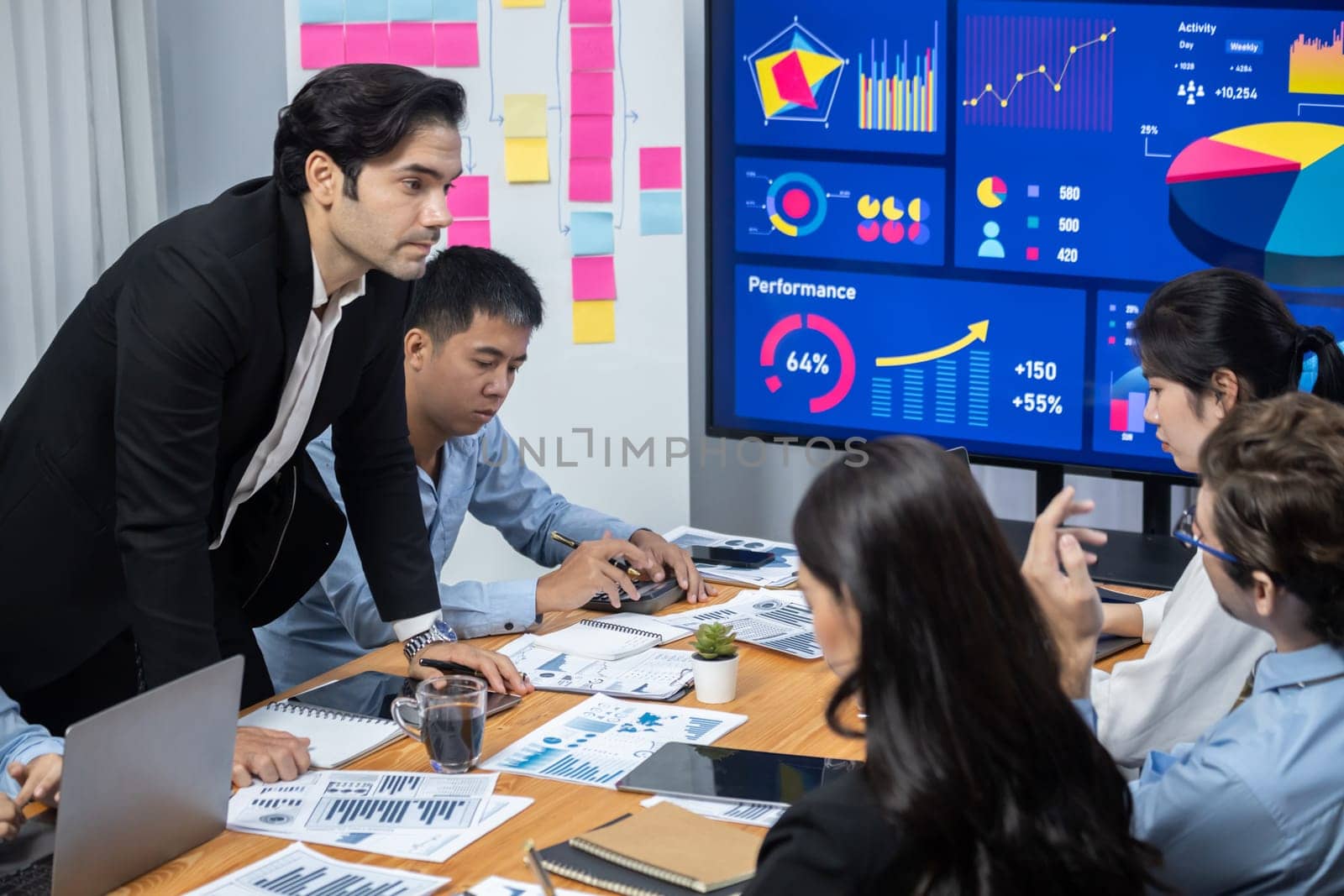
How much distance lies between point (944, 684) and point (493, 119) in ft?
8.07

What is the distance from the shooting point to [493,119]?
3.35m

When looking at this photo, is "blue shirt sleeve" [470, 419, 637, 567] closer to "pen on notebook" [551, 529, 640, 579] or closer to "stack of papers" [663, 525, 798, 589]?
"pen on notebook" [551, 529, 640, 579]

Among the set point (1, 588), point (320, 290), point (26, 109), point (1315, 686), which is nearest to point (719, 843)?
point (1315, 686)

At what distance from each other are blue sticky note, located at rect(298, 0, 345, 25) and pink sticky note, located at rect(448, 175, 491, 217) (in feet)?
1.47

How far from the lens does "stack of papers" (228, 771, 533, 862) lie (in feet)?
5.21

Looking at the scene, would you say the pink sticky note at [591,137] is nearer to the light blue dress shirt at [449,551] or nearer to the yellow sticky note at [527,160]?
the yellow sticky note at [527,160]

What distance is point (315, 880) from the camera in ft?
4.90

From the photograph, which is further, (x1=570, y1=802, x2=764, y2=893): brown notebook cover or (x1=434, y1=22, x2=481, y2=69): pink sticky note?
(x1=434, y1=22, x2=481, y2=69): pink sticky note

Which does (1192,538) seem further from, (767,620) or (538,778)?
(767,620)

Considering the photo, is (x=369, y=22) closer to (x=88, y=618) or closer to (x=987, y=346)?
(x=987, y=346)

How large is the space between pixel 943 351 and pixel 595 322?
840mm

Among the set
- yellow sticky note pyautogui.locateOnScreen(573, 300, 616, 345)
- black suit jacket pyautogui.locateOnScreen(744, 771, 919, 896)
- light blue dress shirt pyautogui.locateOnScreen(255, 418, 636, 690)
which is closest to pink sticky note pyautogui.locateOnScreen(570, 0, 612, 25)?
yellow sticky note pyautogui.locateOnScreen(573, 300, 616, 345)

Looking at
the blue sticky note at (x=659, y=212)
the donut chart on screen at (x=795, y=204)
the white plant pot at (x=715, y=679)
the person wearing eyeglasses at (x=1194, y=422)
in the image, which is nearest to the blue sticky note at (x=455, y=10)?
the blue sticky note at (x=659, y=212)

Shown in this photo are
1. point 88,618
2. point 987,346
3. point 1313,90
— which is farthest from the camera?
point 987,346
